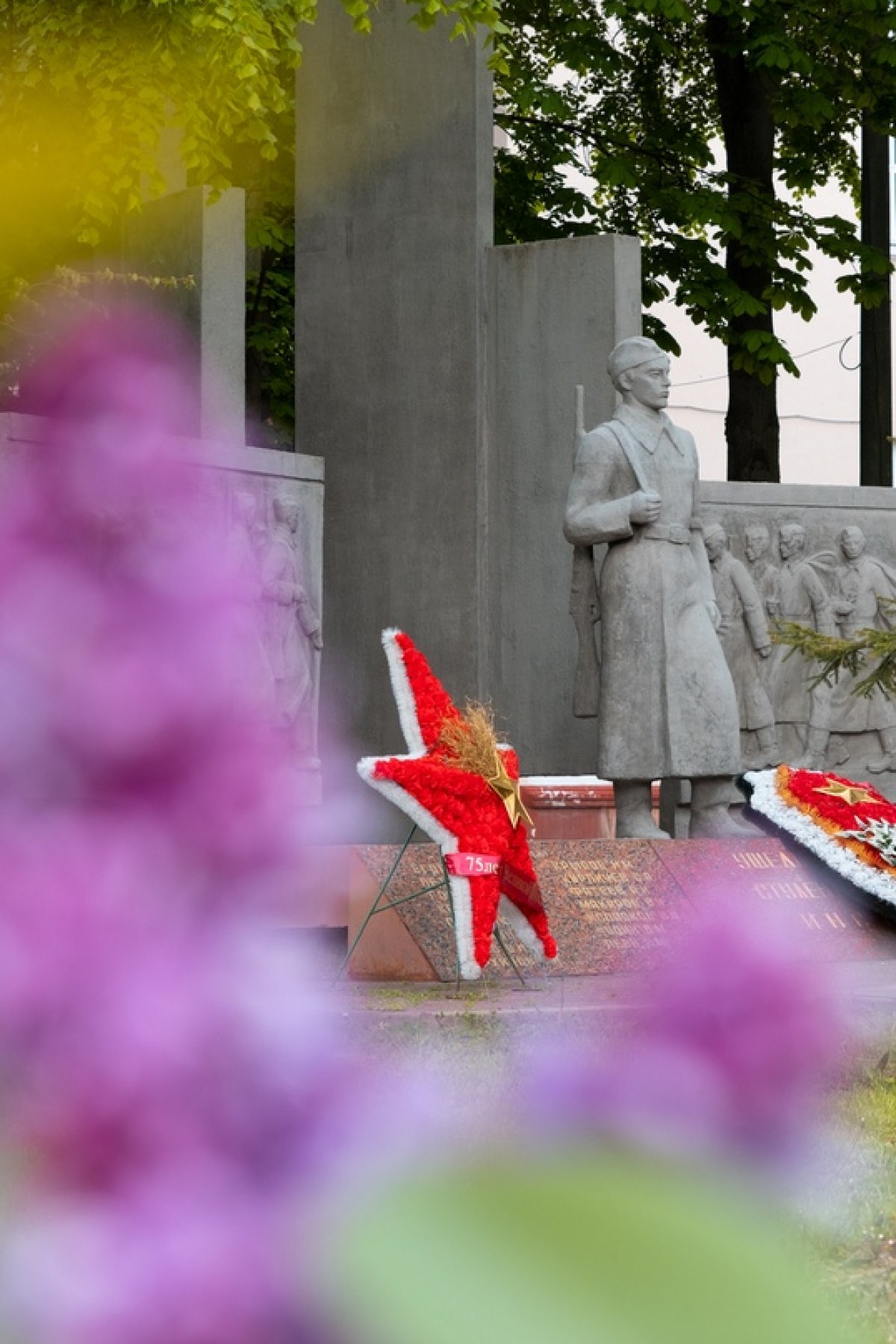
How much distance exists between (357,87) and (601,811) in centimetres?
553

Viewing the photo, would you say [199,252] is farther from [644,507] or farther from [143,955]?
[143,955]

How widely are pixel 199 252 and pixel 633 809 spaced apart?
15.4 ft

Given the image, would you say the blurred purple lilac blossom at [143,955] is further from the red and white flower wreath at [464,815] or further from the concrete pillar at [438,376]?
the concrete pillar at [438,376]

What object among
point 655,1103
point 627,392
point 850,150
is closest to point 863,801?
point 627,392

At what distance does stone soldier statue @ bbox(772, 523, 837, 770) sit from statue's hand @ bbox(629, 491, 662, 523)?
5047mm

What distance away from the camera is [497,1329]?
0.35 meters

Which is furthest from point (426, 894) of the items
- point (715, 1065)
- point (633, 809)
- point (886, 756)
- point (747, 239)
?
point (747, 239)

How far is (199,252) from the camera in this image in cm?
1298

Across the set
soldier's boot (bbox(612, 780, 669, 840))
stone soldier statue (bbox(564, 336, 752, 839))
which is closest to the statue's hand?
stone soldier statue (bbox(564, 336, 752, 839))

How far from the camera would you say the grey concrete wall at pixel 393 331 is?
45.8ft

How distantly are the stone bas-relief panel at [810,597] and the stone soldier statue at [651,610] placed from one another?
14.0 ft

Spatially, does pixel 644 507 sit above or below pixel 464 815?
above

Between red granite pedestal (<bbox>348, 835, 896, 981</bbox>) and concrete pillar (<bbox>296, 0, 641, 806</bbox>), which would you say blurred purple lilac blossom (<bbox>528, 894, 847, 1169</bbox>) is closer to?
red granite pedestal (<bbox>348, 835, 896, 981</bbox>)

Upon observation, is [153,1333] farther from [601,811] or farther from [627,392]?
[601,811]
